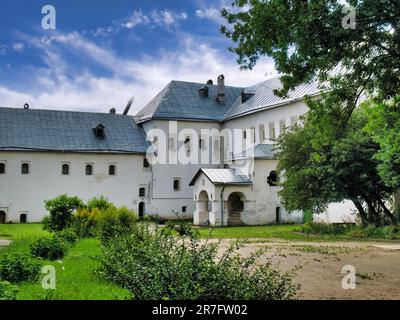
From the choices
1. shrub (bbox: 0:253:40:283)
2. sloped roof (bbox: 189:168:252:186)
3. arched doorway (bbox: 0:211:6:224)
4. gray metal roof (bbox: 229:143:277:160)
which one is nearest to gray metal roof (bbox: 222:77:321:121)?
gray metal roof (bbox: 229:143:277:160)

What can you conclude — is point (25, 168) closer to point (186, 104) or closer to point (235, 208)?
point (186, 104)

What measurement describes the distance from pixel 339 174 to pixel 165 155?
22.5 meters

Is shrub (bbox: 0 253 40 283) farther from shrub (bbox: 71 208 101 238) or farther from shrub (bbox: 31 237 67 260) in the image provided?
shrub (bbox: 71 208 101 238)

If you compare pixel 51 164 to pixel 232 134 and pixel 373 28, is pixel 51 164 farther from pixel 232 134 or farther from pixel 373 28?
pixel 373 28

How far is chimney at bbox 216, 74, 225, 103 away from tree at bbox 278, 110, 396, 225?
21.6 metres

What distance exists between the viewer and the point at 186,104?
146 ft

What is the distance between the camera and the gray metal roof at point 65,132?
127 ft

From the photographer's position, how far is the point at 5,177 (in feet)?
123

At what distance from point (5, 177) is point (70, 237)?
906 inches

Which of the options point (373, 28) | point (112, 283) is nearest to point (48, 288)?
point (112, 283)

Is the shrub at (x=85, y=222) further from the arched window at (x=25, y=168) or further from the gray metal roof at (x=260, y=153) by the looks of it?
the arched window at (x=25, y=168)

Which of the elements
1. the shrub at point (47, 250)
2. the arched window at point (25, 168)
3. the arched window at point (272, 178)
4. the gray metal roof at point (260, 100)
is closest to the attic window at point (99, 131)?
the arched window at point (25, 168)

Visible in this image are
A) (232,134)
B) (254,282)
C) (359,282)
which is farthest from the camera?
(232,134)

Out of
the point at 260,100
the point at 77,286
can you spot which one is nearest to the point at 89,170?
the point at 260,100
